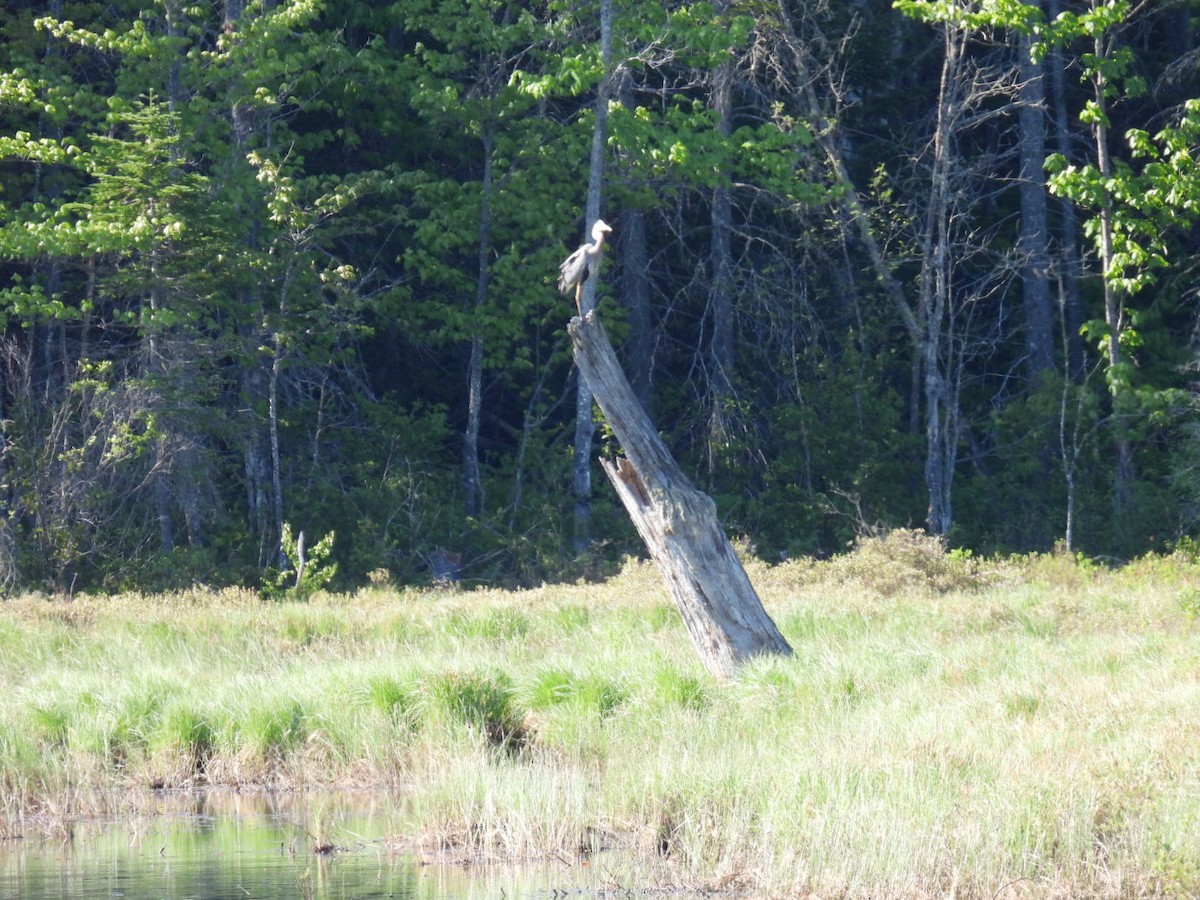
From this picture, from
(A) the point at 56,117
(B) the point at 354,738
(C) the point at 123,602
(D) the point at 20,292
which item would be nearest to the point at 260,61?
(A) the point at 56,117

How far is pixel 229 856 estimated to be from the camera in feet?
26.6

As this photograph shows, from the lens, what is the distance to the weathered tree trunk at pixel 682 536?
1064 centimetres

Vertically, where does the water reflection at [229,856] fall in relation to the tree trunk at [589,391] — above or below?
below

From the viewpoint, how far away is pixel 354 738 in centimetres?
994

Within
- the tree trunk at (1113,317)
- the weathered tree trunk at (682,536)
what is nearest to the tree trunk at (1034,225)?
the tree trunk at (1113,317)

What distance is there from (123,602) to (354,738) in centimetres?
638

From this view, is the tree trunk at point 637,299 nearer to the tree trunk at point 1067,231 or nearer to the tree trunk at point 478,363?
the tree trunk at point 478,363

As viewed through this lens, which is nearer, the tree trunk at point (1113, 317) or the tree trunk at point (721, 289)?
the tree trunk at point (1113, 317)

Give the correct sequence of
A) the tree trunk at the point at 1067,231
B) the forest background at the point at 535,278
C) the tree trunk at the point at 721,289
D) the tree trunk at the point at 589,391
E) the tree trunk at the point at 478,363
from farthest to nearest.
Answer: the tree trunk at the point at 1067,231 → the tree trunk at the point at 721,289 → the tree trunk at the point at 478,363 → the tree trunk at the point at 589,391 → the forest background at the point at 535,278

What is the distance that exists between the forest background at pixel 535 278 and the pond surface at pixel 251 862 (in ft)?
32.0

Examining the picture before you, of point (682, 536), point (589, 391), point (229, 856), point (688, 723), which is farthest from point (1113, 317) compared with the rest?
point (229, 856)

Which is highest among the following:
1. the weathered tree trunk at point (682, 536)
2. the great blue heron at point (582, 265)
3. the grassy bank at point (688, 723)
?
the great blue heron at point (582, 265)

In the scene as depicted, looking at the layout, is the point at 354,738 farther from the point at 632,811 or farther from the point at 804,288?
the point at 804,288

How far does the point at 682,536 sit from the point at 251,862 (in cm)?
393
